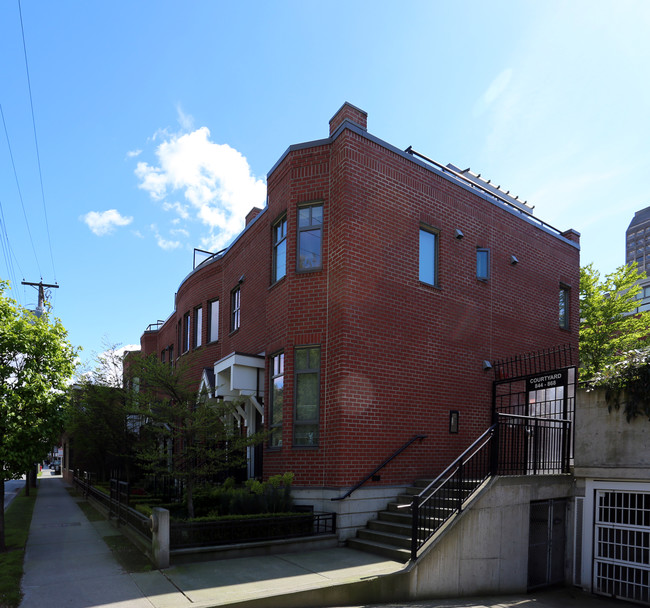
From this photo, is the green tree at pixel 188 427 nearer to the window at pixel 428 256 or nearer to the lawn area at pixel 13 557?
the lawn area at pixel 13 557

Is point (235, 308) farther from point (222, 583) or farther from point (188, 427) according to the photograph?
point (222, 583)

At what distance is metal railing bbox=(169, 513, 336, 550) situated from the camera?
8.48 m

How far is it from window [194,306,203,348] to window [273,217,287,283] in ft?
24.0

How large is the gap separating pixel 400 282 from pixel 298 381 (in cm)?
304

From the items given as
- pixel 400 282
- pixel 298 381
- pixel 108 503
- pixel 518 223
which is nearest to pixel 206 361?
pixel 108 503

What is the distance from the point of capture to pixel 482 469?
1177cm

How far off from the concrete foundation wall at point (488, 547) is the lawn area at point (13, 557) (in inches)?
212

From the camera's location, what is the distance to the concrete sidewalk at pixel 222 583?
266 inches

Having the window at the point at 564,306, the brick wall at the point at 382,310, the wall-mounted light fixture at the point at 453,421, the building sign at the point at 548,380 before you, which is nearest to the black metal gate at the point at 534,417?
the building sign at the point at 548,380

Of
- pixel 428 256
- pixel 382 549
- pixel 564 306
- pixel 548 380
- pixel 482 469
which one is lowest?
pixel 382 549

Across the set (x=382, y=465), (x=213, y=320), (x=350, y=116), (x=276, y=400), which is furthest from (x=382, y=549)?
(x=213, y=320)

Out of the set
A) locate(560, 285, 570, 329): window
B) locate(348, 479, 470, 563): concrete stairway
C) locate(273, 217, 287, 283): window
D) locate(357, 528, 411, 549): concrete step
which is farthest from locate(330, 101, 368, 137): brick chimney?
locate(560, 285, 570, 329): window

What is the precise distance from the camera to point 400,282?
11570 millimetres

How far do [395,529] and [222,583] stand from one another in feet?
11.1
